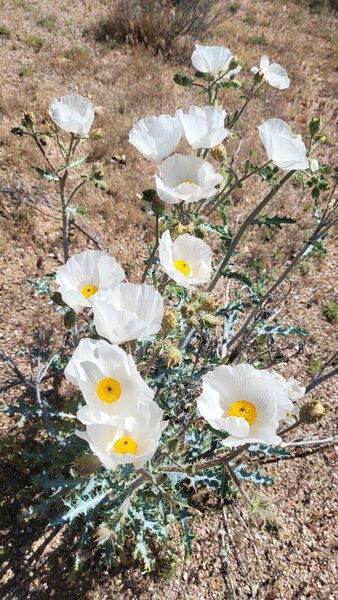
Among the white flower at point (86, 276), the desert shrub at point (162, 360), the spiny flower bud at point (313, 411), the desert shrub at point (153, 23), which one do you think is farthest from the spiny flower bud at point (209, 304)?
the desert shrub at point (153, 23)

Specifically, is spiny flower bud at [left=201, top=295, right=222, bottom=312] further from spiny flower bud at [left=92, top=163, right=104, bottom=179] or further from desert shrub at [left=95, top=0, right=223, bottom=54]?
desert shrub at [left=95, top=0, right=223, bottom=54]

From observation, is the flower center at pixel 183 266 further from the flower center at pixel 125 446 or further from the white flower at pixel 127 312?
the flower center at pixel 125 446

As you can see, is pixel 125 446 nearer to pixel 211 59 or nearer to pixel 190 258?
pixel 190 258

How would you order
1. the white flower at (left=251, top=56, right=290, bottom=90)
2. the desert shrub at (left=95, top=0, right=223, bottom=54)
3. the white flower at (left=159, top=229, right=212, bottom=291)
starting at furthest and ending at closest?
the desert shrub at (left=95, top=0, right=223, bottom=54), the white flower at (left=251, top=56, right=290, bottom=90), the white flower at (left=159, top=229, right=212, bottom=291)

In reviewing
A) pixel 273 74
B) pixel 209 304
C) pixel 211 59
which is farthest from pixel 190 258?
pixel 273 74

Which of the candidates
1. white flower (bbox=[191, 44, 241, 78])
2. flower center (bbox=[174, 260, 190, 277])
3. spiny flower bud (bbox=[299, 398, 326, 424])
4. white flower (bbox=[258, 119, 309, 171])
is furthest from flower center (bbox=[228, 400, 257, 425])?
white flower (bbox=[191, 44, 241, 78])

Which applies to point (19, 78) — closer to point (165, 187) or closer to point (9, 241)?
point (9, 241)
